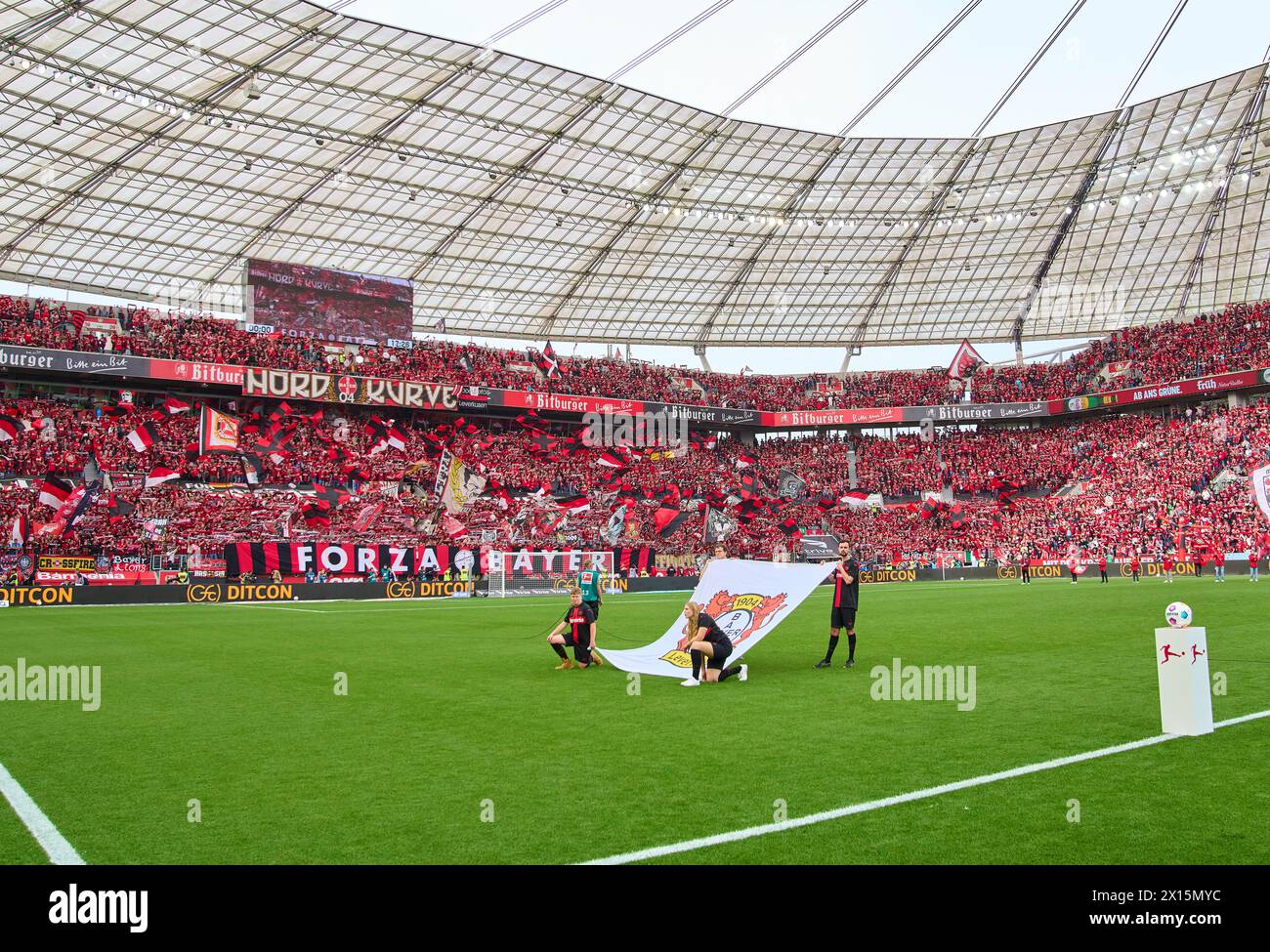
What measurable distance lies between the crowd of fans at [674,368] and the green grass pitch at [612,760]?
37.0 metres

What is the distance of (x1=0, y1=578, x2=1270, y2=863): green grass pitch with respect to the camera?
6055 mm

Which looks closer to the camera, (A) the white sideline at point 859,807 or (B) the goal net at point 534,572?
(A) the white sideline at point 859,807

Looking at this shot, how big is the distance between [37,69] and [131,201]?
431 inches

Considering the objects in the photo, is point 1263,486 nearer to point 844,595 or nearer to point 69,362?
point 844,595

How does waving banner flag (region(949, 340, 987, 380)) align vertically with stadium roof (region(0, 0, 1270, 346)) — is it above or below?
below

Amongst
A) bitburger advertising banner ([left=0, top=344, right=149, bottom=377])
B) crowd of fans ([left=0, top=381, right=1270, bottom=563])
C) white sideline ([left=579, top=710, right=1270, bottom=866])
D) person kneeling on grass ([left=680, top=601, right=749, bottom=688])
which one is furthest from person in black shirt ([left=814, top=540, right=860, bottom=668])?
bitburger advertising banner ([left=0, top=344, right=149, bottom=377])

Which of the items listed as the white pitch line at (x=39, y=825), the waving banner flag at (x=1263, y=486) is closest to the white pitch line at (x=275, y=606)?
the white pitch line at (x=39, y=825)

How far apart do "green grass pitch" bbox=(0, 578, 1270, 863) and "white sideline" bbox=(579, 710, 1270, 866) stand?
126 mm

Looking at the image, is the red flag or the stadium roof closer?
the stadium roof

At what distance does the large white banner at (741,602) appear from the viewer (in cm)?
1438

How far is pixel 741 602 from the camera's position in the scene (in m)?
14.8

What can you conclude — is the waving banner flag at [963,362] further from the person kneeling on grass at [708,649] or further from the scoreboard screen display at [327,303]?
the person kneeling on grass at [708,649]

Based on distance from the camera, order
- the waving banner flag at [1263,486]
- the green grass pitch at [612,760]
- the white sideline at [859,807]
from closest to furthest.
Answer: the white sideline at [859,807] → the green grass pitch at [612,760] → the waving banner flag at [1263,486]

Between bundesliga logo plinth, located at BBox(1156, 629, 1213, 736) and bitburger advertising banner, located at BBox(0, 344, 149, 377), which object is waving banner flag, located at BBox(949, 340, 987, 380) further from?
bundesliga logo plinth, located at BBox(1156, 629, 1213, 736)
